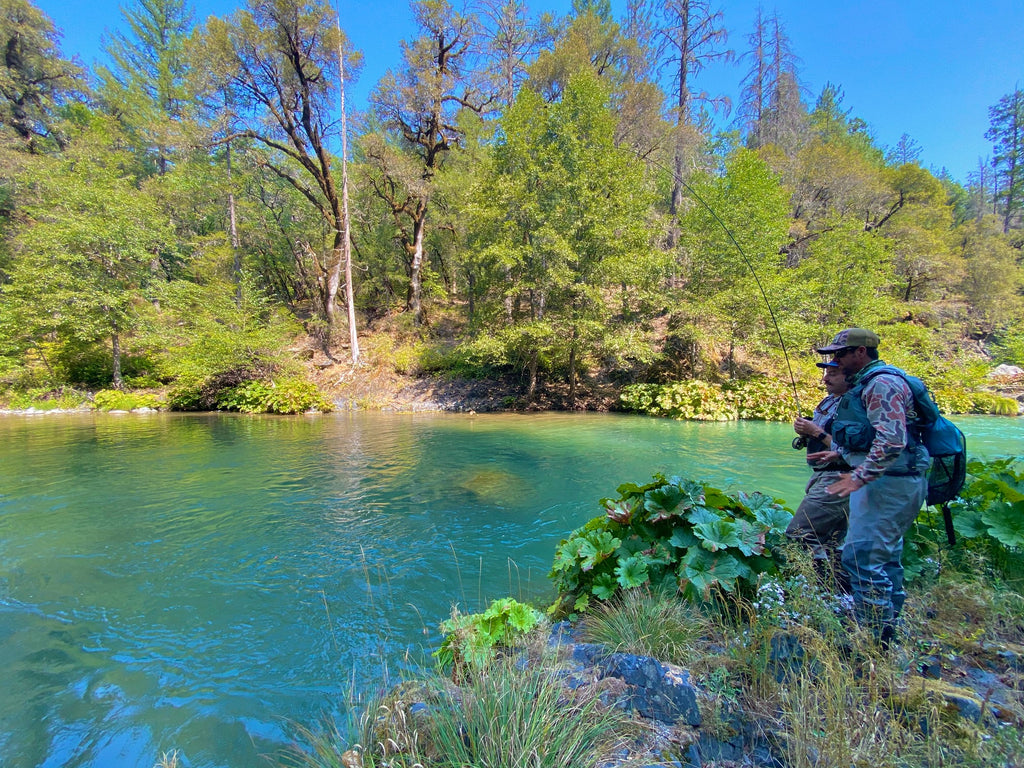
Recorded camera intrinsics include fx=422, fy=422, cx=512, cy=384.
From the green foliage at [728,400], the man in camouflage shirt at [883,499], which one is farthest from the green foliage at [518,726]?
the green foliage at [728,400]

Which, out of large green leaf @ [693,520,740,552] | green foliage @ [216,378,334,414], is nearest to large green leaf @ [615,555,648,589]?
large green leaf @ [693,520,740,552]

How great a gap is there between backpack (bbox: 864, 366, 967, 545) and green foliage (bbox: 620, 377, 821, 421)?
42.8ft

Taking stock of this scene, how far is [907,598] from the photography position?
2.49 meters

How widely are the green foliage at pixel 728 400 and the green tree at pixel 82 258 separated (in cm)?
2232

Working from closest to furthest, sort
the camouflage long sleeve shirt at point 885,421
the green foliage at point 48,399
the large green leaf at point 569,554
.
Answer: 1. the camouflage long sleeve shirt at point 885,421
2. the large green leaf at point 569,554
3. the green foliage at point 48,399

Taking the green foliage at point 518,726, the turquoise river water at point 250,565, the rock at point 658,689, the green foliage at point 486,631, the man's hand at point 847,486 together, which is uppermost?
the man's hand at point 847,486

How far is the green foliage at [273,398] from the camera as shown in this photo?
1683cm

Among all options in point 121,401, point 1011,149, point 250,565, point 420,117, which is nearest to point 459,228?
point 420,117

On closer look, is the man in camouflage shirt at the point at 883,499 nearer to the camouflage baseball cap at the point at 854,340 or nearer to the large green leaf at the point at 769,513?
the camouflage baseball cap at the point at 854,340

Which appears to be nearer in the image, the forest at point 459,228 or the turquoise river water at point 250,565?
the turquoise river water at point 250,565

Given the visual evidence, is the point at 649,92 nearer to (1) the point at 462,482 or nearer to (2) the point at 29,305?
(1) the point at 462,482

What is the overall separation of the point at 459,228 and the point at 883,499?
2245 centimetres

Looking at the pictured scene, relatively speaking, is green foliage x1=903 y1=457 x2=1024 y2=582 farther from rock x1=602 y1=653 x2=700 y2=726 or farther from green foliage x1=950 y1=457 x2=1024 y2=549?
rock x1=602 y1=653 x2=700 y2=726

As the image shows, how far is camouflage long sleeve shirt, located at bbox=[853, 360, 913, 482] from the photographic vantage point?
222 cm
